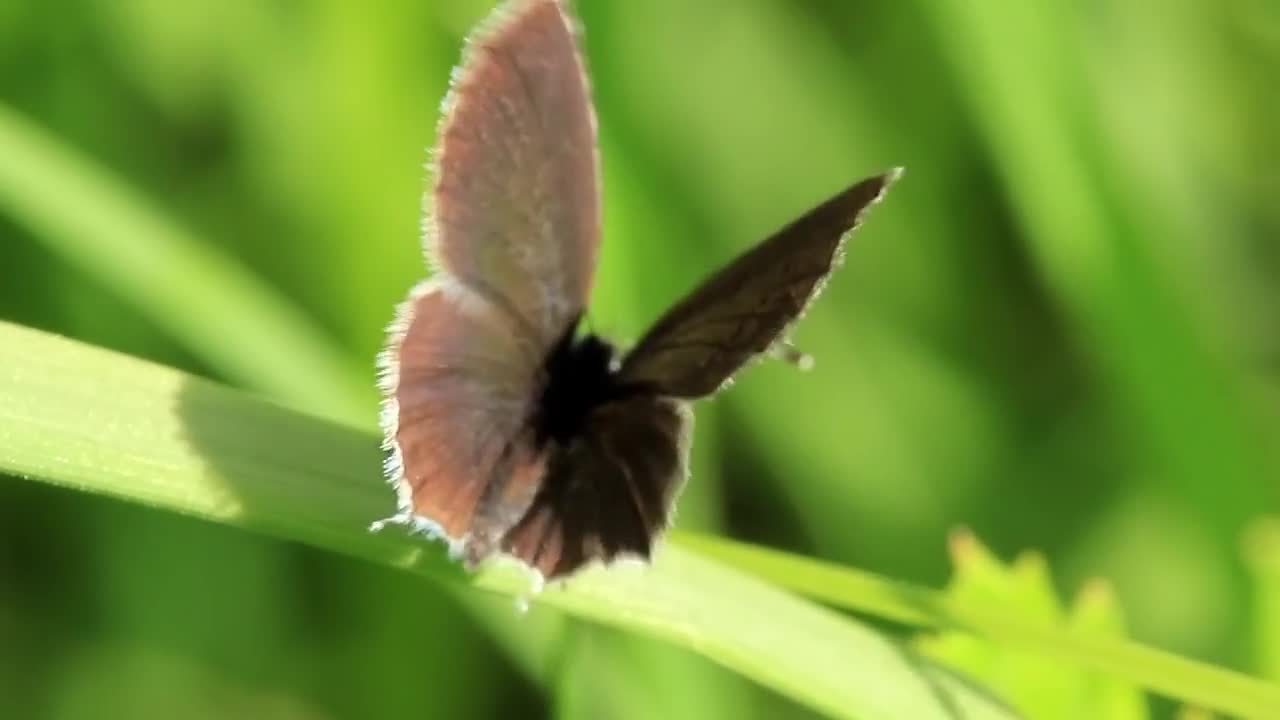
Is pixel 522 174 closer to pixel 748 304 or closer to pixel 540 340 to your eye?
pixel 540 340

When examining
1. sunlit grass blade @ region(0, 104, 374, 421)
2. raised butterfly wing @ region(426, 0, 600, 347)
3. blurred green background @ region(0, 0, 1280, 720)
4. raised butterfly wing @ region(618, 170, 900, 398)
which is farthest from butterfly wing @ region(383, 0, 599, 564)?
sunlit grass blade @ region(0, 104, 374, 421)

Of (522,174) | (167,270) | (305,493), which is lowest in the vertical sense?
(167,270)

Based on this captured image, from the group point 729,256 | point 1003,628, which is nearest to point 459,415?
point 1003,628

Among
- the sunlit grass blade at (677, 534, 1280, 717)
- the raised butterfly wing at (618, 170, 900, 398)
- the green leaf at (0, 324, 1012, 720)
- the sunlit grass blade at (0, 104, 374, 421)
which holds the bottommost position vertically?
the sunlit grass blade at (0, 104, 374, 421)

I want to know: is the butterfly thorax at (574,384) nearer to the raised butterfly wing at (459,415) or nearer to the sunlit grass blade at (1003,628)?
the raised butterfly wing at (459,415)

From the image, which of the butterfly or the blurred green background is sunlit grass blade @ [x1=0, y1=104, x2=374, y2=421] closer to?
the blurred green background

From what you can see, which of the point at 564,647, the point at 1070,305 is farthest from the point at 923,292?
the point at 564,647
